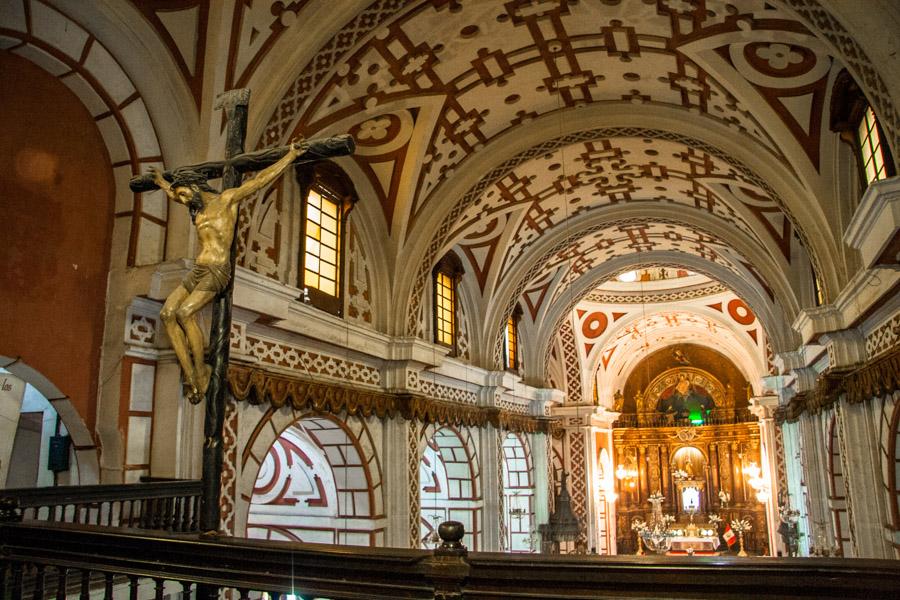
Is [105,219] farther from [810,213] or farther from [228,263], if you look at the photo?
[810,213]

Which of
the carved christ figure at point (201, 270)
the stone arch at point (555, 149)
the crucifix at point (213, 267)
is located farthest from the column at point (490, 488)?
the carved christ figure at point (201, 270)

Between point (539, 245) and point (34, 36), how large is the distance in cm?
1024

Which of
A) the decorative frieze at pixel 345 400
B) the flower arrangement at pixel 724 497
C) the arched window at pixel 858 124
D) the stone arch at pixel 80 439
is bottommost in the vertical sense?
the flower arrangement at pixel 724 497

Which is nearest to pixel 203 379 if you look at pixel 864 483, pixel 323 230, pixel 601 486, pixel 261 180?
pixel 261 180

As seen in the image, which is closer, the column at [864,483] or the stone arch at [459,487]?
the column at [864,483]

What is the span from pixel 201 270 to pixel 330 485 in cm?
791

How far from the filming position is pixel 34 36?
250 inches

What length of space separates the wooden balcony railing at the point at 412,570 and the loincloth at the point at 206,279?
47.5 inches

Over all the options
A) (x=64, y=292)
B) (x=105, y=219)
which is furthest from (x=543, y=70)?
(x=64, y=292)

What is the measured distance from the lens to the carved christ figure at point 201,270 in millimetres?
3613

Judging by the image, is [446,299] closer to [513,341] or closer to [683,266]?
[513,341]

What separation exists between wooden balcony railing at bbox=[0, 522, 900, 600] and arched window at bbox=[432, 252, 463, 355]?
401 inches

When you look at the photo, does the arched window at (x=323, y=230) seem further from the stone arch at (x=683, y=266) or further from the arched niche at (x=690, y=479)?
the arched niche at (x=690, y=479)

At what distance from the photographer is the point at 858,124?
7.79 m
